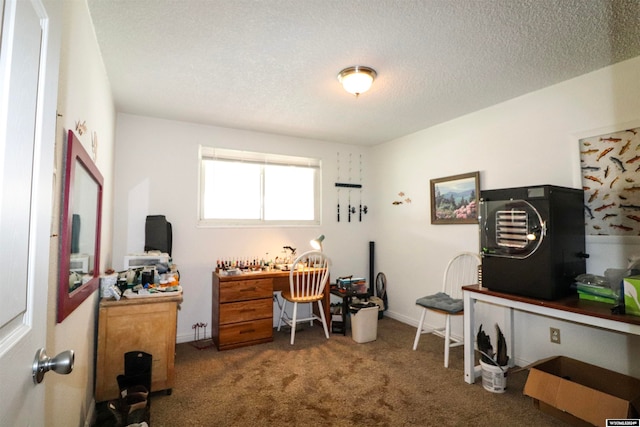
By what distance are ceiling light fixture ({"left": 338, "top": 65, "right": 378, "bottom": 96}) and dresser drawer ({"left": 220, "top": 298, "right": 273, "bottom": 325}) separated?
2.17 m

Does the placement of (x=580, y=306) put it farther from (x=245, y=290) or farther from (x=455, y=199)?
(x=245, y=290)

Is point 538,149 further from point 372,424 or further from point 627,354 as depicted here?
point 372,424

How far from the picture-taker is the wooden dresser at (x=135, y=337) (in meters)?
2.08

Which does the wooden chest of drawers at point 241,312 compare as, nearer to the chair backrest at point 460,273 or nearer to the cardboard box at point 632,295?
the chair backrest at point 460,273

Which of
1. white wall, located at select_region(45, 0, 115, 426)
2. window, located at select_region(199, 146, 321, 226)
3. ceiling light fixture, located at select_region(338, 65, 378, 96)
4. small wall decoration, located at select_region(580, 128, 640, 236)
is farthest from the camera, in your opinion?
window, located at select_region(199, 146, 321, 226)

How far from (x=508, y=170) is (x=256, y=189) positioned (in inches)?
105

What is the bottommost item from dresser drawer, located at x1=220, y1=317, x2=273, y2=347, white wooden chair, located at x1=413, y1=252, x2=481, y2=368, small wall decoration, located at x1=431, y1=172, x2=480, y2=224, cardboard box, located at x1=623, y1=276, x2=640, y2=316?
dresser drawer, located at x1=220, y1=317, x2=273, y2=347

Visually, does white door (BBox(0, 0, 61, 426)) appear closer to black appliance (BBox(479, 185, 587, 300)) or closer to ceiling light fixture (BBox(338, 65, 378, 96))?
ceiling light fixture (BBox(338, 65, 378, 96))

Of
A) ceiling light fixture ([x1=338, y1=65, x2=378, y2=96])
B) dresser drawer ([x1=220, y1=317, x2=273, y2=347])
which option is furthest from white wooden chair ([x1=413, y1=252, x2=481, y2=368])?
ceiling light fixture ([x1=338, y1=65, x2=378, y2=96])

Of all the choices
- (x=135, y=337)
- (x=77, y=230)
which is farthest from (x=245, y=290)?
(x=77, y=230)

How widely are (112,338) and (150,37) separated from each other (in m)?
1.92

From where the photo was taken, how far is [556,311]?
193 cm

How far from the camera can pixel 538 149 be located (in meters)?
2.68

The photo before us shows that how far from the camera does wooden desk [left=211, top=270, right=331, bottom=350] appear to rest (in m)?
3.07
